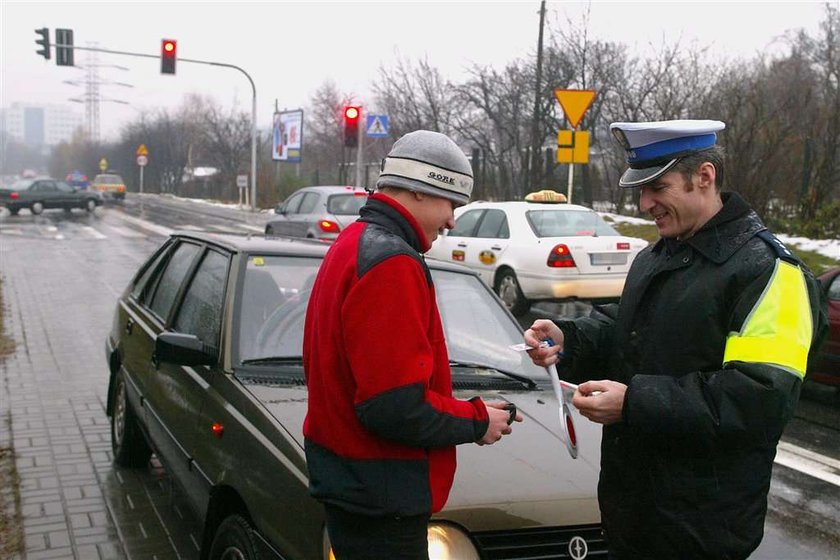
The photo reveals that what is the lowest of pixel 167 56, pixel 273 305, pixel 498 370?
pixel 498 370

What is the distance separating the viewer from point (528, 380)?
3967 mm

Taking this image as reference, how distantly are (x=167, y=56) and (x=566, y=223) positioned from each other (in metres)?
19.4

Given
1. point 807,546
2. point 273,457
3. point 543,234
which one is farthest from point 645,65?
point 273,457

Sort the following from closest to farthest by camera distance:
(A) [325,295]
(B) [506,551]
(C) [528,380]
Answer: (A) [325,295], (B) [506,551], (C) [528,380]

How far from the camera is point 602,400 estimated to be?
7.29 feet

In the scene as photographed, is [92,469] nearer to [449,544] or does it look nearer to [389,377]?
[449,544]

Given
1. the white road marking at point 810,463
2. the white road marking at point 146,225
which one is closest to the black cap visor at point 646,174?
the white road marking at point 810,463

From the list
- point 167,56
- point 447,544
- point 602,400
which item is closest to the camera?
point 602,400

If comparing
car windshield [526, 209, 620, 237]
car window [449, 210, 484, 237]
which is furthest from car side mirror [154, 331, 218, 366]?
car window [449, 210, 484, 237]

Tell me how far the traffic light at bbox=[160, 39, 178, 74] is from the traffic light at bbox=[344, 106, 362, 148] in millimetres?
10862

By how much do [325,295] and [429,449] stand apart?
480 mm

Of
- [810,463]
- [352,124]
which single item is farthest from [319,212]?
[810,463]

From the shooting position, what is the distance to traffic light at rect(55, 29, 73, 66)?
29266 millimetres

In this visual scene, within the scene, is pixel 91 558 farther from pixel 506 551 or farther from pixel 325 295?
pixel 325 295
